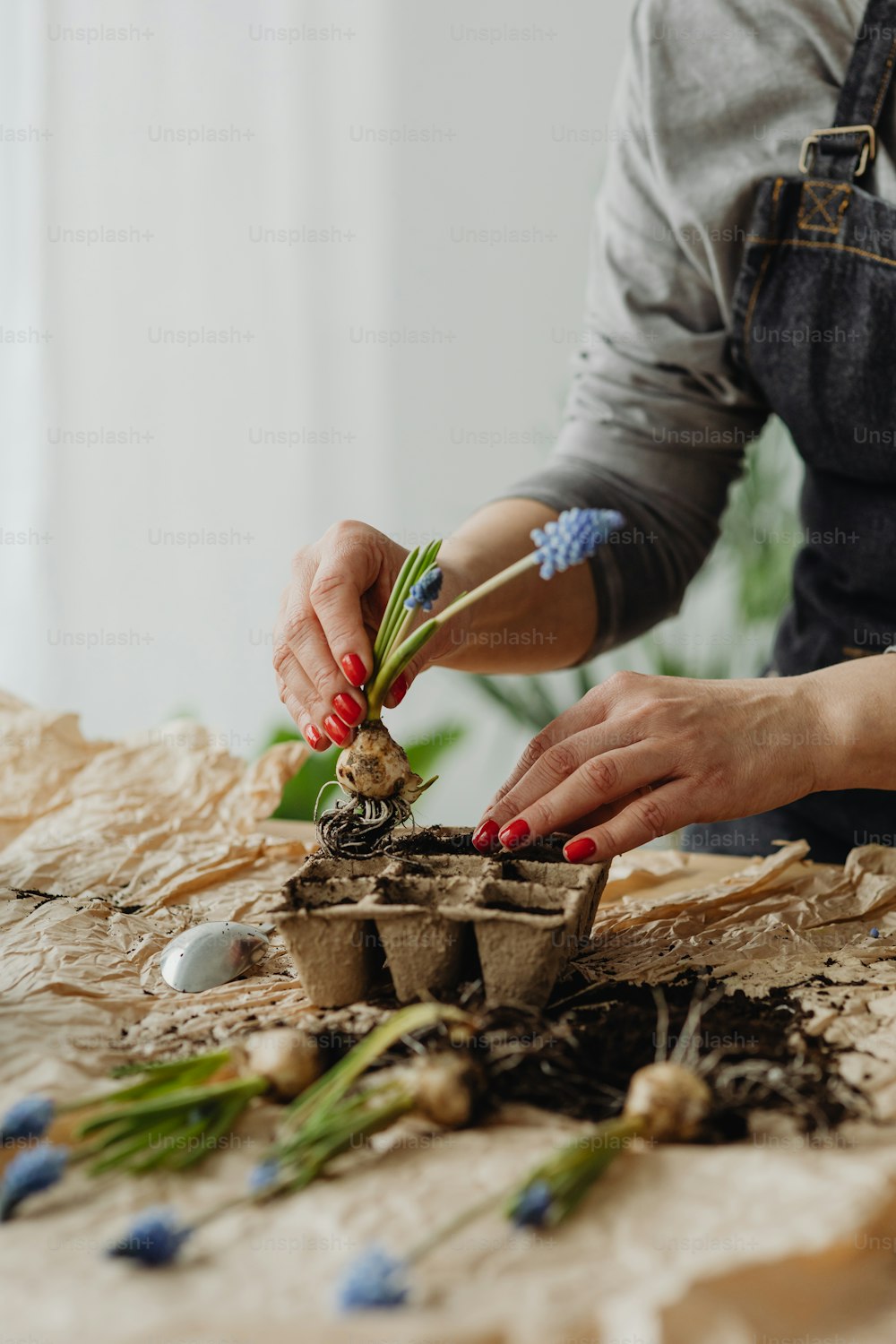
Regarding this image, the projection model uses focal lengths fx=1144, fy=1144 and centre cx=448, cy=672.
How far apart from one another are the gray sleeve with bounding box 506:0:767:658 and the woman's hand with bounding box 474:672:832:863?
1.41 ft

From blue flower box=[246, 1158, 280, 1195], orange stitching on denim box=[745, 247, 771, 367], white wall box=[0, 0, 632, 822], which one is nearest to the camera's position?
blue flower box=[246, 1158, 280, 1195]

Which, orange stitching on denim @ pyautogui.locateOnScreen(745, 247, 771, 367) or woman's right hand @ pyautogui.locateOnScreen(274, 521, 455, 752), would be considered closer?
woman's right hand @ pyautogui.locateOnScreen(274, 521, 455, 752)

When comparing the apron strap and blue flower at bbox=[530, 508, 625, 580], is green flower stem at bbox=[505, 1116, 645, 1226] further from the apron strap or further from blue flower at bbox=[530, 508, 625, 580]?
the apron strap

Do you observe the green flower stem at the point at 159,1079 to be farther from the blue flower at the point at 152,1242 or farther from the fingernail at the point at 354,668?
the fingernail at the point at 354,668

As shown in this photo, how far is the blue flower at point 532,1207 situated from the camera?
612 mm

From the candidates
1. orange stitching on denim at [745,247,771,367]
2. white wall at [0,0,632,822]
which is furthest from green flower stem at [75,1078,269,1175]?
white wall at [0,0,632,822]

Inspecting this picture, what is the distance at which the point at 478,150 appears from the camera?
9.88ft

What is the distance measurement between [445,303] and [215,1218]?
2.80m

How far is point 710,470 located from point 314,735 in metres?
0.75

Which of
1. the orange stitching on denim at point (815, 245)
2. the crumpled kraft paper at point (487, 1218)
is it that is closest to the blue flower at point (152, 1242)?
the crumpled kraft paper at point (487, 1218)

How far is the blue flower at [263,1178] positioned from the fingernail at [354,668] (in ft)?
1.52

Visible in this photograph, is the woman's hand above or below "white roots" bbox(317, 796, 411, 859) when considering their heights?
above

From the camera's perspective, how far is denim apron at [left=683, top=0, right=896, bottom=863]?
122 centimetres

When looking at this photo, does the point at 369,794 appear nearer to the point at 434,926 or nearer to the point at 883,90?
the point at 434,926
